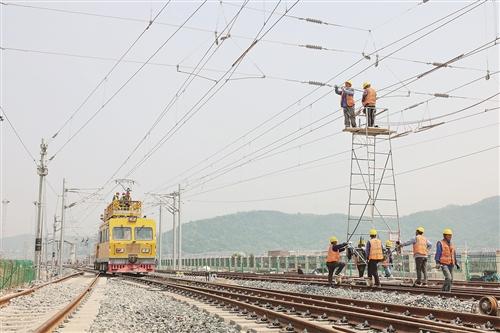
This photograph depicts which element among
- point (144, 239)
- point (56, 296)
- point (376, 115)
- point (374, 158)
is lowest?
point (56, 296)

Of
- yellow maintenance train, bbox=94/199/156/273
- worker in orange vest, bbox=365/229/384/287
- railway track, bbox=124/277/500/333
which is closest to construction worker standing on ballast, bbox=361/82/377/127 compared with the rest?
worker in orange vest, bbox=365/229/384/287

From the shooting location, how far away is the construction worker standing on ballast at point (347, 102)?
19781 mm

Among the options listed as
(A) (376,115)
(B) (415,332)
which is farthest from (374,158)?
(B) (415,332)

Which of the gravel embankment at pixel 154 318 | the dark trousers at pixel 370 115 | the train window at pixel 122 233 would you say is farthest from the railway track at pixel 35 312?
the train window at pixel 122 233

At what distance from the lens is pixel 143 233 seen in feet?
109

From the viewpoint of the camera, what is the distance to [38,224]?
31016mm

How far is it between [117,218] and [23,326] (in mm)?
22714

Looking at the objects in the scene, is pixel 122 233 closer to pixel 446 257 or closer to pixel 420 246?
pixel 420 246

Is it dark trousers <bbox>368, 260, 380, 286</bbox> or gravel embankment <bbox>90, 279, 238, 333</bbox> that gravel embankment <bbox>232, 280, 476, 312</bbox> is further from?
gravel embankment <bbox>90, 279, 238, 333</bbox>

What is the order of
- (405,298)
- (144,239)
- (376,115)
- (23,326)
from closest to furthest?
(23,326) < (405,298) < (376,115) < (144,239)

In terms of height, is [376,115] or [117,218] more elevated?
[376,115]

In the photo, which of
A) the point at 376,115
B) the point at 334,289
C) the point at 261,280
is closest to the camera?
the point at 334,289

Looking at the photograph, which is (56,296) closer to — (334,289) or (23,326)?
(23,326)

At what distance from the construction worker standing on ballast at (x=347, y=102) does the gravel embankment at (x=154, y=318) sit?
9.58 metres
